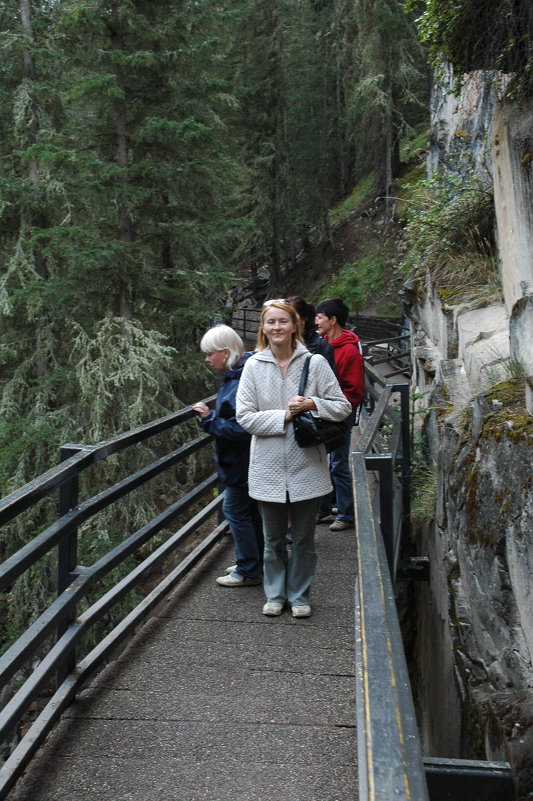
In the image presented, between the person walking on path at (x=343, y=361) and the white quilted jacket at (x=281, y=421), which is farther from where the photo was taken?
the person walking on path at (x=343, y=361)

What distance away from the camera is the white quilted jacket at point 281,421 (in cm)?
438

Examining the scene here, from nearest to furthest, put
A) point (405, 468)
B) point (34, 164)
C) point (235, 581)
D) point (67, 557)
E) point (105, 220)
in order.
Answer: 1. point (67, 557)
2. point (235, 581)
3. point (405, 468)
4. point (105, 220)
5. point (34, 164)

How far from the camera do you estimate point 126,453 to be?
14.2m

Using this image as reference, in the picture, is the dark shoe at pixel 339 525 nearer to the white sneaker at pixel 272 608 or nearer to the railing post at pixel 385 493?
the white sneaker at pixel 272 608

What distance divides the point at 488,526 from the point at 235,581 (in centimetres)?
180

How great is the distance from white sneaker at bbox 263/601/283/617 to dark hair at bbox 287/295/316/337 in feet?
6.61

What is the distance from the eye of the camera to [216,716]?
140 inches

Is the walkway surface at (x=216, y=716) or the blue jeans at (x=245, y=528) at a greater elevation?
the blue jeans at (x=245, y=528)

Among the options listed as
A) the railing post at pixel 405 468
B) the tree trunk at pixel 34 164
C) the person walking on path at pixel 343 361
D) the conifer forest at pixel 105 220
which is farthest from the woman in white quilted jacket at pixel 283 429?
the tree trunk at pixel 34 164

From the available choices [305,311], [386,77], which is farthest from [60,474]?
[386,77]

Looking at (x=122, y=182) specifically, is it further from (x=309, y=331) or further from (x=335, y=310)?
(x=309, y=331)

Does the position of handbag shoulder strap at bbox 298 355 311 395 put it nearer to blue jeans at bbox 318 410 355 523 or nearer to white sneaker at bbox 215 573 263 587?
white sneaker at bbox 215 573 263 587

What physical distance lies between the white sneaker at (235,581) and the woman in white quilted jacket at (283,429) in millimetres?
724

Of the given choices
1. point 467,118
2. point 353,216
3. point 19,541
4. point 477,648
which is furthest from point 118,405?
point 353,216
